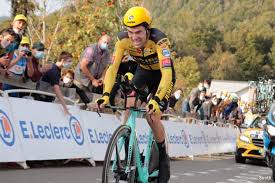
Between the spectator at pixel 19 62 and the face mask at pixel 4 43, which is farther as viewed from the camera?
the spectator at pixel 19 62

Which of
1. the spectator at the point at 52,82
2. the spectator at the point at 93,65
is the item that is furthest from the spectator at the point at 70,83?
the spectator at the point at 52,82

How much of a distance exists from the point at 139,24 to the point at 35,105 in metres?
4.22

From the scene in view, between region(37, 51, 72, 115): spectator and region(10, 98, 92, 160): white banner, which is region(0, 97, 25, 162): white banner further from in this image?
region(37, 51, 72, 115): spectator

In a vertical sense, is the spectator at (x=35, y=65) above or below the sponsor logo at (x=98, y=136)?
above

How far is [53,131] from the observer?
31.1 feet

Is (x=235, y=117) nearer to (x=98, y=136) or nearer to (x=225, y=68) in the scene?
(x=98, y=136)

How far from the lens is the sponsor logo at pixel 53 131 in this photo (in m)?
8.89

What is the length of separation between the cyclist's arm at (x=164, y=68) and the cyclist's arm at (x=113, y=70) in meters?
0.43

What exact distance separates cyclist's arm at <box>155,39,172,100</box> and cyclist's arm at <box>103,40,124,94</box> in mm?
433

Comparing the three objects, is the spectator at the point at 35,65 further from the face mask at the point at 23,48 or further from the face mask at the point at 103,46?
the face mask at the point at 103,46

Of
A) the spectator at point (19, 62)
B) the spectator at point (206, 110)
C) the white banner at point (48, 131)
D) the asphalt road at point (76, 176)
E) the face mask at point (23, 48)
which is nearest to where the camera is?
the asphalt road at point (76, 176)

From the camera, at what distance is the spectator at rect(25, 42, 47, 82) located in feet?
32.5

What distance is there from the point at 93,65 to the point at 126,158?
20.3ft

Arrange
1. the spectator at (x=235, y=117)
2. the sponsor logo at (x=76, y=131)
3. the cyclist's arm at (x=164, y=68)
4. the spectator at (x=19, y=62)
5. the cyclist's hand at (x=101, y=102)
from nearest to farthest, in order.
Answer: the cyclist's hand at (x=101, y=102) < the cyclist's arm at (x=164, y=68) < the spectator at (x=19, y=62) < the sponsor logo at (x=76, y=131) < the spectator at (x=235, y=117)
